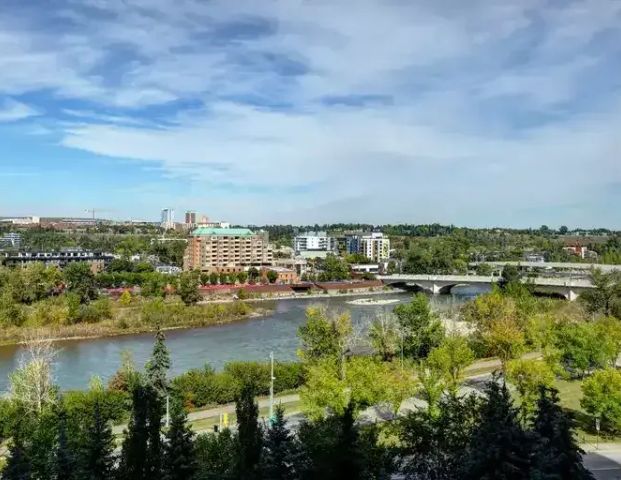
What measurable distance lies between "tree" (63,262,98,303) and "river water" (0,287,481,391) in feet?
26.6

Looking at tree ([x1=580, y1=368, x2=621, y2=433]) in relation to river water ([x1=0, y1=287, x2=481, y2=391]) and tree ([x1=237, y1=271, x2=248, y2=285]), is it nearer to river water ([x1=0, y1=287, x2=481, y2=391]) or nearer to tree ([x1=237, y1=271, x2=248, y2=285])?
river water ([x1=0, y1=287, x2=481, y2=391])

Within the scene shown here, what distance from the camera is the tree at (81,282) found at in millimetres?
34875

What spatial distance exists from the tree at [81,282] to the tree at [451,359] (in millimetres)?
25071

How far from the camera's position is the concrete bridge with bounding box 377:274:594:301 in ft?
126

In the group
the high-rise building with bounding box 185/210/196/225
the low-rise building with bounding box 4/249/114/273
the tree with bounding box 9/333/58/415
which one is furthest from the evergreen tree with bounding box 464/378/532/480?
the high-rise building with bounding box 185/210/196/225

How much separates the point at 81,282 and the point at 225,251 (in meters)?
20.4

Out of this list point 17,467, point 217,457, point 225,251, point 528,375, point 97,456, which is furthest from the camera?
point 225,251

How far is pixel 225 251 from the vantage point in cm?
5500

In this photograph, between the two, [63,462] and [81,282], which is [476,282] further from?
[63,462]

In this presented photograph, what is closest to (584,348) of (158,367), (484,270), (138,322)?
(158,367)

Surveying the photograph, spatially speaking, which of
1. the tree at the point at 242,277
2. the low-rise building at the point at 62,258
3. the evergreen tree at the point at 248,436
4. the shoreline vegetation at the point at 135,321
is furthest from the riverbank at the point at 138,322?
the evergreen tree at the point at 248,436

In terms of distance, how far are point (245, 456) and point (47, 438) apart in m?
4.70

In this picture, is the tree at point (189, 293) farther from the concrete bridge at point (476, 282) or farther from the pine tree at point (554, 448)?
the pine tree at point (554, 448)

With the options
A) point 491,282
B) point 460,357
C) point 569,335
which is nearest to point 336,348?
point 460,357
